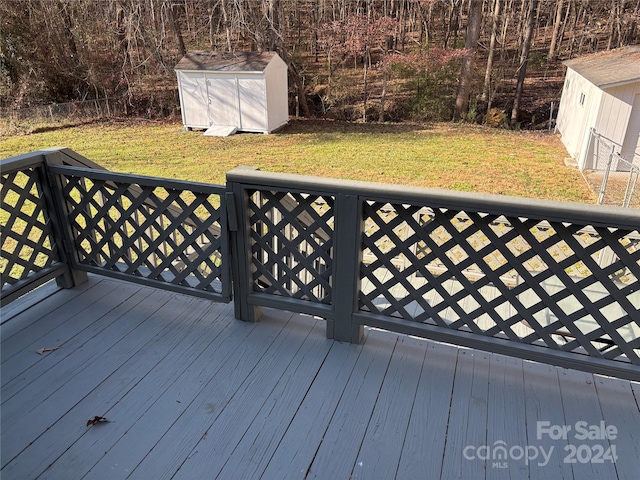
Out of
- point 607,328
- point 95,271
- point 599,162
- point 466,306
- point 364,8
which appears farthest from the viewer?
point 364,8

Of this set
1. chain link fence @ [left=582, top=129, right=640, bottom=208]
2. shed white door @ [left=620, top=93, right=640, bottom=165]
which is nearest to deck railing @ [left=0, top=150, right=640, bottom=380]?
chain link fence @ [left=582, top=129, right=640, bottom=208]

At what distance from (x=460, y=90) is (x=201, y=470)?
14.5 meters

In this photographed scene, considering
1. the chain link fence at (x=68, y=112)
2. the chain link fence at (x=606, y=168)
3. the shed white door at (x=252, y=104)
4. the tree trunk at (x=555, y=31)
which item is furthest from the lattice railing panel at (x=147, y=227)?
the tree trunk at (x=555, y=31)

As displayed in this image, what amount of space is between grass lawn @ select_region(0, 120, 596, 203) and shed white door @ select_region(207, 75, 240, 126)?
634 millimetres

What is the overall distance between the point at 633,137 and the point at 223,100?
896 cm

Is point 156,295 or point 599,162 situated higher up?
point 156,295

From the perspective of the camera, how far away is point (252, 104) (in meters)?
11.6

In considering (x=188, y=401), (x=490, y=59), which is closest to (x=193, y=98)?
(x=490, y=59)

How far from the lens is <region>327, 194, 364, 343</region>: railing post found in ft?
6.59

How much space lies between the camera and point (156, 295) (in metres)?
2.69

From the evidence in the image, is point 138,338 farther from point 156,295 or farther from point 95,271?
point 95,271

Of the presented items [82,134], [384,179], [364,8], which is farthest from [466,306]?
[364,8]

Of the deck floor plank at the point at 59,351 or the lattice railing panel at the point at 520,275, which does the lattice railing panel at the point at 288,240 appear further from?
the deck floor plank at the point at 59,351

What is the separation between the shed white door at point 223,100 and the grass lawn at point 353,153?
2.08 ft
